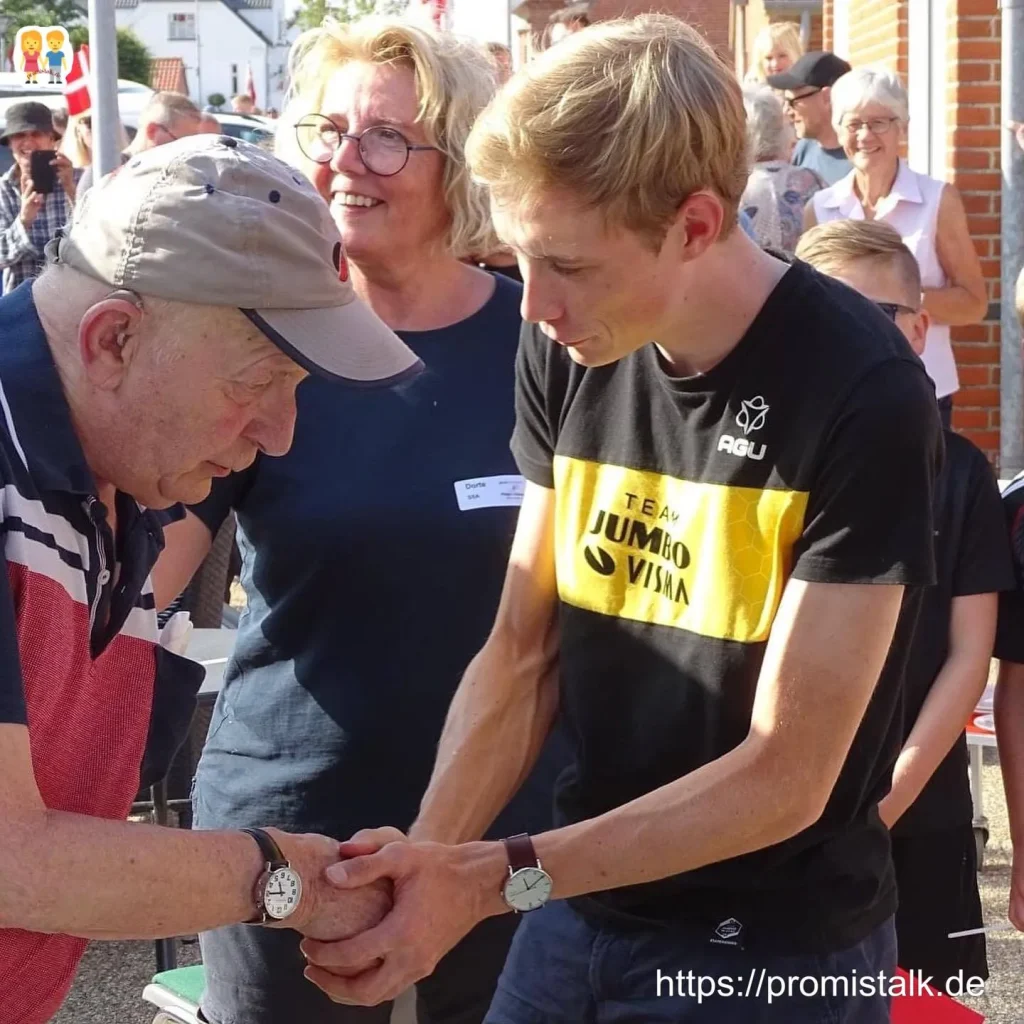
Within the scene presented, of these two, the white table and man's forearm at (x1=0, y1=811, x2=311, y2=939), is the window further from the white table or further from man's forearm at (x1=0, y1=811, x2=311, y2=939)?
man's forearm at (x1=0, y1=811, x2=311, y2=939)

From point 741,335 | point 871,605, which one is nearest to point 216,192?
point 741,335

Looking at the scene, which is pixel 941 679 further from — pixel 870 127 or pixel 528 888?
pixel 870 127

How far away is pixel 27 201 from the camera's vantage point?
28.7 ft

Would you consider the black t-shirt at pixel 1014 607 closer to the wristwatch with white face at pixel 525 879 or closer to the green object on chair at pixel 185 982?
the wristwatch with white face at pixel 525 879

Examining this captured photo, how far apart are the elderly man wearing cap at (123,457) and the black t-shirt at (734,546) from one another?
0.39m

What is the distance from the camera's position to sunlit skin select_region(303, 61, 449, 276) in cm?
280

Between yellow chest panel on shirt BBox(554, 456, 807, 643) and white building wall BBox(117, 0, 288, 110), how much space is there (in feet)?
313

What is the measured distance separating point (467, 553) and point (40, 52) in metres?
17.0

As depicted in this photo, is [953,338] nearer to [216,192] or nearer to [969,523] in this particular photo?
[969,523]

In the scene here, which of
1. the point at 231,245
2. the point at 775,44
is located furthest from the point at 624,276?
the point at 775,44

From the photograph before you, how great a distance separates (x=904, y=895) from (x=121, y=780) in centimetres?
200

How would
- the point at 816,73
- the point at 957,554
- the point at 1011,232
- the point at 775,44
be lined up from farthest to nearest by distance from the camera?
the point at 775,44
the point at 816,73
the point at 1011,232
the point at 957,554

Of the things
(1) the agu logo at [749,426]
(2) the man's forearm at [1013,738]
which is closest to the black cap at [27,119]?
(2) the man's forearm at [1013,738]

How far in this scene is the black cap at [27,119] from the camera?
9.61 metres
